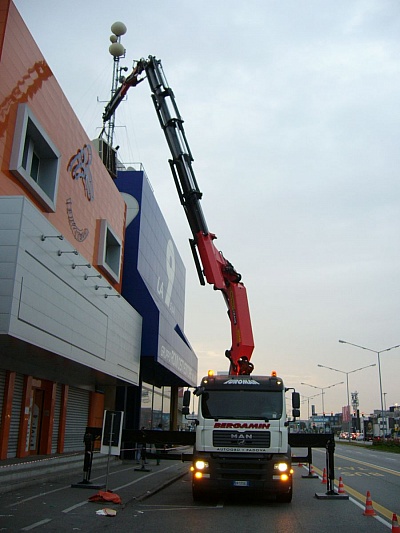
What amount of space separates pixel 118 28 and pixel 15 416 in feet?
64.6

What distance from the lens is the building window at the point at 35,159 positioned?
1545cm

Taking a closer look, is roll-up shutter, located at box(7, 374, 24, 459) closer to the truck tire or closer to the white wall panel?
the white wall panel

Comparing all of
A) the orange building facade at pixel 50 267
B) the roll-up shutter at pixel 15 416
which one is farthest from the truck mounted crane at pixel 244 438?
the roll-up shutter at pixel 15 416

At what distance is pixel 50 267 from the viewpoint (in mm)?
15578

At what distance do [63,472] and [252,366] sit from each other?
771 centimetres

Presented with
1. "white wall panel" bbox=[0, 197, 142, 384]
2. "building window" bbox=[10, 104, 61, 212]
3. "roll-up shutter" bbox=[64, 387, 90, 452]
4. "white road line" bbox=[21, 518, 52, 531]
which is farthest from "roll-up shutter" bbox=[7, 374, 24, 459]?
"white road line" bbox=[21, 518, 52, 531]

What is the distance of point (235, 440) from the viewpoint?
43.1ft

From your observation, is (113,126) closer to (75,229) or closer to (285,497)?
(75,229)

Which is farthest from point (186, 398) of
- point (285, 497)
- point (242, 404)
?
point (285, 497)

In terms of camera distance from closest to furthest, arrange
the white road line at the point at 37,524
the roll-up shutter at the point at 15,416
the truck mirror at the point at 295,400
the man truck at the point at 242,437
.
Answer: the white road line at the point at 37,524
the man truck at the point at 242,437
the truck mirror at the point at 295,400
the roll-up shutter at the point at 15,416

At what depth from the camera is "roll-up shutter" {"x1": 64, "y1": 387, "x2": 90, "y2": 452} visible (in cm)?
2511

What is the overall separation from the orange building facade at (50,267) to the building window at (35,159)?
0.03 meters

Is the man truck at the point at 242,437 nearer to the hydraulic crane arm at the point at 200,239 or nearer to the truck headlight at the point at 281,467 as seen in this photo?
the truck headlight at the point at 281,467

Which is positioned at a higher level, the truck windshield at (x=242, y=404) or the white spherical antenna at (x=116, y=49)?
the white spherical antenna at (x=116, y=49)
